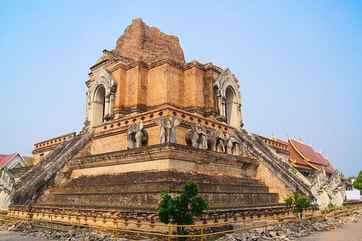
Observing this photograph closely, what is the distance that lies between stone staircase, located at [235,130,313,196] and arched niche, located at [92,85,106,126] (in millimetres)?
10280

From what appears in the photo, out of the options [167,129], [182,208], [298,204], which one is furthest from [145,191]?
[298,204]

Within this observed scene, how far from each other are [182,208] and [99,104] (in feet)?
58.4

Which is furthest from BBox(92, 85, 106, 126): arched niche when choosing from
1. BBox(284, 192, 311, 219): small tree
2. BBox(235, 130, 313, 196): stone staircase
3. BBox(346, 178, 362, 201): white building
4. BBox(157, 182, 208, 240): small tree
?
BBox(346, 178, 362, 201): white building

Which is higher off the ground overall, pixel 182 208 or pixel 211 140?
pixel 211 140

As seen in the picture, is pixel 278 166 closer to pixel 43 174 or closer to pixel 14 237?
pixel 43 174

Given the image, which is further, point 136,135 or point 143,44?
point 143,44

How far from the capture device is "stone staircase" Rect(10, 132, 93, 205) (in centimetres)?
1847

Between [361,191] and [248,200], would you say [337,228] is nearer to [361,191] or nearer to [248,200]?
[248,200]

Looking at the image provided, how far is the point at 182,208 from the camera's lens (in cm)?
1041

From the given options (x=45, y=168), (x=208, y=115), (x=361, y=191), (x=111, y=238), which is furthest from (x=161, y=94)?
(x=361, y=191)

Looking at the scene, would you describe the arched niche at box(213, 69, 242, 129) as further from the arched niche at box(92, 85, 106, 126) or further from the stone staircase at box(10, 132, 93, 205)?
the stone staircase at box(10, 132, 93, 205)

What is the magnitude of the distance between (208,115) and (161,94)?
3.71 m

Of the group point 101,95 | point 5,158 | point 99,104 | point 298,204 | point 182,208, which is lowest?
point 298,204

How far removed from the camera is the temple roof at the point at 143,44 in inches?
1052
